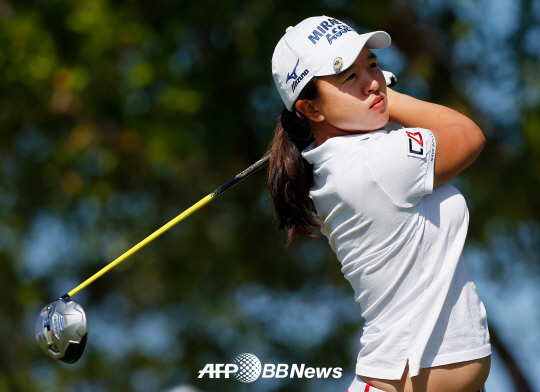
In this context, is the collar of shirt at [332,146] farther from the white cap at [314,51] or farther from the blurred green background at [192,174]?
the blurred green background at [192,174]

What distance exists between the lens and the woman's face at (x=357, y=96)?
92.2 inches

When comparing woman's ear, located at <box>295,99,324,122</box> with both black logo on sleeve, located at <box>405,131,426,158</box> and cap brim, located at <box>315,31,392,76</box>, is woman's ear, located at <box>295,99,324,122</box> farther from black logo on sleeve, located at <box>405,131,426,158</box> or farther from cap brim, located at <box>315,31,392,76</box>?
black logo on sleeve, located at <box>405,131,426,158</box>

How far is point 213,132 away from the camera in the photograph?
7219 mm

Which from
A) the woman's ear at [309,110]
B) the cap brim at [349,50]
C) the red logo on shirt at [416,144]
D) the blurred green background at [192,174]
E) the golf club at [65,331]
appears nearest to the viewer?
the red logo on shirt at [416,144]

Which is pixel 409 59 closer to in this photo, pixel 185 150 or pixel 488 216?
pixel 488 216

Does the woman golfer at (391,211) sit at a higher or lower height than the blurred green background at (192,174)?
lower

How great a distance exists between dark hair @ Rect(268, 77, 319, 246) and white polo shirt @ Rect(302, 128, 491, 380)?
0.56 ft

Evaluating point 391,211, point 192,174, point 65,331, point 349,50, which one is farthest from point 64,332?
point 192,174

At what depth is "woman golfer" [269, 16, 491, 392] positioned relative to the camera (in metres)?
2.22

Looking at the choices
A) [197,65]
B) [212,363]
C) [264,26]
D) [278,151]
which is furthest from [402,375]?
[212,363]

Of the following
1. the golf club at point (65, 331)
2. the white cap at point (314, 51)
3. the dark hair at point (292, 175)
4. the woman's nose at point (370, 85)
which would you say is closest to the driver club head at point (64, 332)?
the golf club at point (65, 331)

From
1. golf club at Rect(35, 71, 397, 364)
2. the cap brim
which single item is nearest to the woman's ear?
the cap brim

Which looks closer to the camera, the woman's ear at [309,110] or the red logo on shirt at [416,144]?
the red logo on shirt at [416,144]

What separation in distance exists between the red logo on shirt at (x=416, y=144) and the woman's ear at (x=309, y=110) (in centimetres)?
34
